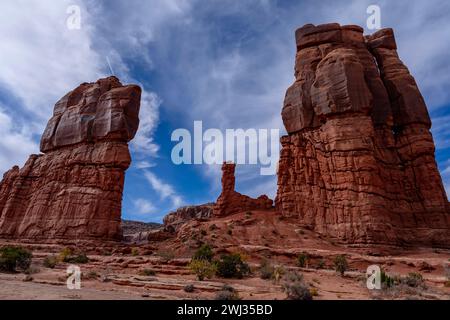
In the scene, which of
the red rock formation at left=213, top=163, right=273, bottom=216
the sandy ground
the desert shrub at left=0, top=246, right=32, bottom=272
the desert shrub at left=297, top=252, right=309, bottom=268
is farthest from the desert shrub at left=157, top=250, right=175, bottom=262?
the red rock formation at left=213, top=163, right=273, bottom=216

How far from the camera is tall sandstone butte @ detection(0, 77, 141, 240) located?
130 ft

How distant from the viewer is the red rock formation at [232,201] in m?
46.1

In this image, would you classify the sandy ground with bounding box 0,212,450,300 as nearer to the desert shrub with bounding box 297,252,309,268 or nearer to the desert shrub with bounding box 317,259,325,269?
the desert shrub with bounding box 317,259,325,269

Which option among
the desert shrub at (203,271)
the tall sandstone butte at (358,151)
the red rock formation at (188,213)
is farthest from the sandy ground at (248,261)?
the red rock formation at (188,213)

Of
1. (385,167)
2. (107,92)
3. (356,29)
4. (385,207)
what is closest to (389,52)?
(356,29)

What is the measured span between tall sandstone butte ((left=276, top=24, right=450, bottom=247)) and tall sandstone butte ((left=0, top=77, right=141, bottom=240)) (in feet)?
69.9

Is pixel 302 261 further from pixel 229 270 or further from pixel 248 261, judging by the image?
pixel 229 270

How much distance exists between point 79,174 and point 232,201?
21031mm

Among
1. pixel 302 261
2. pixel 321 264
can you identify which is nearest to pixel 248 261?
pixel 302 261

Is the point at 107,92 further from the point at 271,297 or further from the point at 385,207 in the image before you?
the point at 271,297

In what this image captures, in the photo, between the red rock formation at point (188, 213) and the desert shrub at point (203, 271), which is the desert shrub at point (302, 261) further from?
the red rock formation at point (188, 213)

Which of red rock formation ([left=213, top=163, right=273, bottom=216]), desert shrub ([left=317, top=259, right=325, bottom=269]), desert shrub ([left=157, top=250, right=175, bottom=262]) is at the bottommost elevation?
desert shrub ([left=317, top=259, right=325, bottom=269])

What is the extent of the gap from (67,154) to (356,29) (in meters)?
43.5
